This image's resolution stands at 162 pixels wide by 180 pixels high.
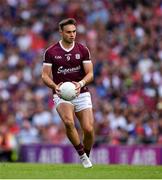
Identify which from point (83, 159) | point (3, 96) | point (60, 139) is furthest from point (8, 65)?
point (83, 159)

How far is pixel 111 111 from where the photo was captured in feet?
81.9

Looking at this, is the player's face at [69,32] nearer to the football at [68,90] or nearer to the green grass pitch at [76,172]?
the football at [68,90]

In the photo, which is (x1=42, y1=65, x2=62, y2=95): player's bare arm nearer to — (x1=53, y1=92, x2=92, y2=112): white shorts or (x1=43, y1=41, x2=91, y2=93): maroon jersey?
(x1=43, y1=41, x2=91, y2=93): maroon jersey

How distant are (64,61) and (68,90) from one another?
1.90 feet

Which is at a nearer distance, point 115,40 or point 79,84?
point 79,84

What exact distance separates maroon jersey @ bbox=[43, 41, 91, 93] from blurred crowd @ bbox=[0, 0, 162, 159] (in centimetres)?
801

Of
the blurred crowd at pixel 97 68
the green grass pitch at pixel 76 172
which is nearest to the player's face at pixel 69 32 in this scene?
the green grass pitch at pixel 76 172

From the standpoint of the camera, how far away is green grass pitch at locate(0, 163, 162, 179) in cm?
1396

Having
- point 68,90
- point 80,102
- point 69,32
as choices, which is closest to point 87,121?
point 80,102

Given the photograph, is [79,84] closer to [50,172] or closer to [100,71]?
[50,172]

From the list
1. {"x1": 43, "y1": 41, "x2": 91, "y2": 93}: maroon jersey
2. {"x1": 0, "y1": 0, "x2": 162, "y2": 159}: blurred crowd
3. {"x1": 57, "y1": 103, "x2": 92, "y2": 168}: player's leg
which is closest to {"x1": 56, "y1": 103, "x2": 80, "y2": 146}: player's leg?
{"x1": 57, "y1": 103, "x2": 92, "y2": 168}: player's leg

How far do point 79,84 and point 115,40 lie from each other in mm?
13317

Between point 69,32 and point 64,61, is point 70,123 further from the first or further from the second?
point 69,32

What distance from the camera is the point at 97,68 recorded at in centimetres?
2727
